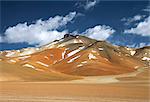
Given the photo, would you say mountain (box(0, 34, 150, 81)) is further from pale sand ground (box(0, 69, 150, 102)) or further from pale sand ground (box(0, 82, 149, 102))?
pale sand ground (box(0, 82, 149, 102))

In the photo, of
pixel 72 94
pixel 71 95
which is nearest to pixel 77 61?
pixel 72 94

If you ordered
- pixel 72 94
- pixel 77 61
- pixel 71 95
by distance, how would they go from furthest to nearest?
1. pixel 77 61
2. pixel 72 94
3. pixel 71 95

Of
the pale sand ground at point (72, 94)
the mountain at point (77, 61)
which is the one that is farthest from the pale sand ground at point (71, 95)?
the mountain at point (77, 61)

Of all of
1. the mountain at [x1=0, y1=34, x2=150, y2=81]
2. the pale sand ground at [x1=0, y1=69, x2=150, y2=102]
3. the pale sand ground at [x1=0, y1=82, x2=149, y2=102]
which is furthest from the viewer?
the mountain at [x1=0, y1=34, x2=150, y2=81]

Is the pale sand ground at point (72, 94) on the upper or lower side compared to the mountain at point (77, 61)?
lower

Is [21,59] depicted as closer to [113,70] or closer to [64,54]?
[64,54]

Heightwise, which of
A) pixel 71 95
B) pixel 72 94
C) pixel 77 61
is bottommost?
pixel 71 95

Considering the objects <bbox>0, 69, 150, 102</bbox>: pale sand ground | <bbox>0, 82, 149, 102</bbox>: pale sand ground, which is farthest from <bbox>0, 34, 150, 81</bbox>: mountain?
<bbox>0, 82, 149, 102</bbox>: pale sand ground

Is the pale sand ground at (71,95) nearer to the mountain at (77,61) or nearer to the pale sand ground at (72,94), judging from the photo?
the pale sand ground at (72,94)

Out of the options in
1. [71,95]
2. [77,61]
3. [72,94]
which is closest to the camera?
[71,95]

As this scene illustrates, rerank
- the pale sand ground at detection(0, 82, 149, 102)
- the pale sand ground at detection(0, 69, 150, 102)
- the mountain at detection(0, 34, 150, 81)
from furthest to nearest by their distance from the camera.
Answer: the mountain at detection(0, 34, 150, 81) → the pale sand ground at detection(0, 69, 150, 102) → the pale sand ground at detection(0, 82, 149, 102)

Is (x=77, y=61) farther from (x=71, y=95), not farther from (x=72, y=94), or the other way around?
(x=71, y=95)

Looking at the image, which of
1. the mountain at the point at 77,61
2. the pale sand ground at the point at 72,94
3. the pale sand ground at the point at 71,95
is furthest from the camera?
the mountain at the point at 77,61

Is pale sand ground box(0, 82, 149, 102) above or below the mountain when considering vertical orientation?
below
